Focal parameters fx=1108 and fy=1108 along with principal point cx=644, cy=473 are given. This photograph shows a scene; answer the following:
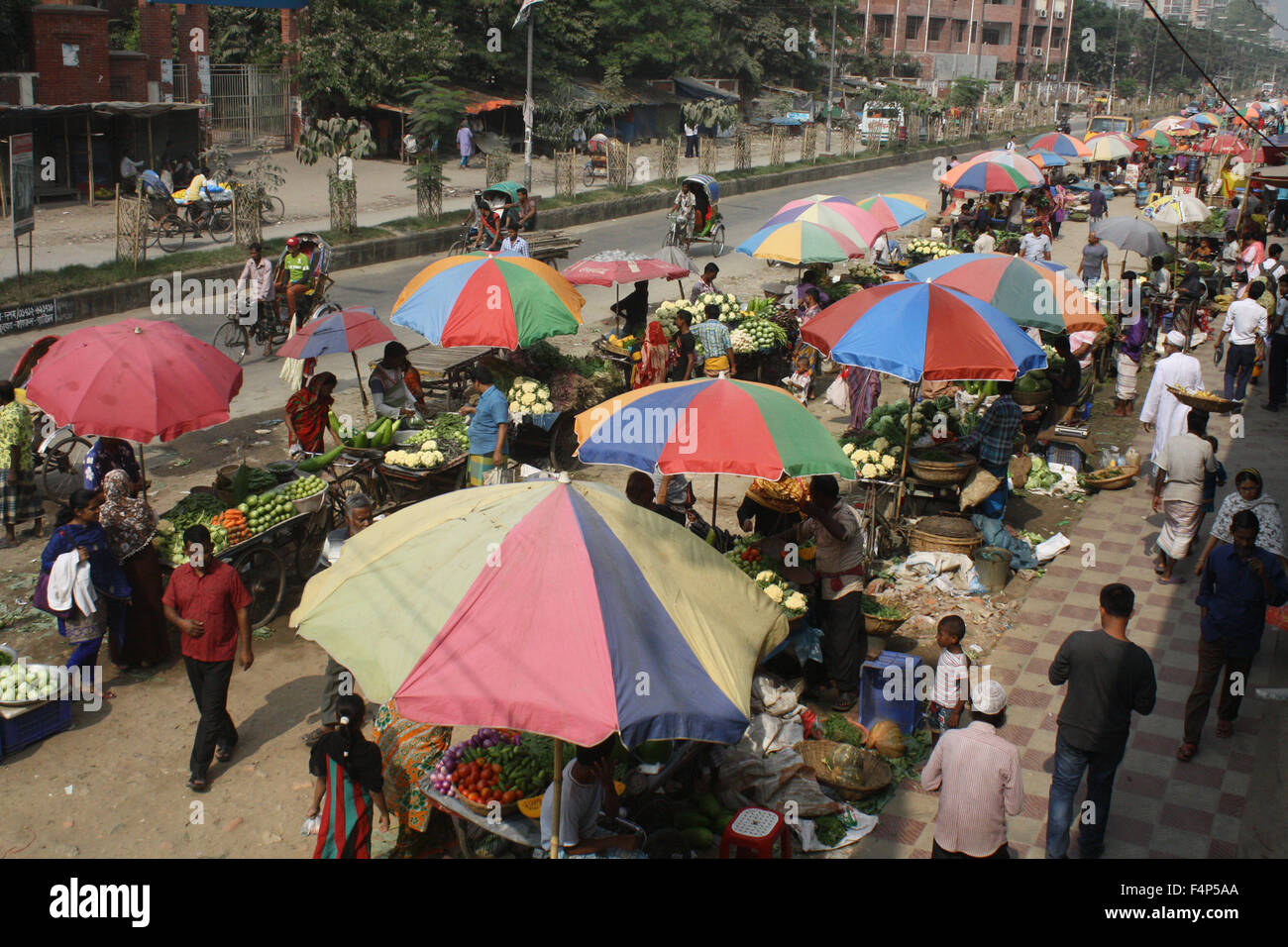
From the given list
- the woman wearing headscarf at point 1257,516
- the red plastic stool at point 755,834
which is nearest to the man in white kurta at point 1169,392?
the woman wearing headscarf at point 1257,516

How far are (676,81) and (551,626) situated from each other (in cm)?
4829

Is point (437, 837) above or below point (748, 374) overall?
below

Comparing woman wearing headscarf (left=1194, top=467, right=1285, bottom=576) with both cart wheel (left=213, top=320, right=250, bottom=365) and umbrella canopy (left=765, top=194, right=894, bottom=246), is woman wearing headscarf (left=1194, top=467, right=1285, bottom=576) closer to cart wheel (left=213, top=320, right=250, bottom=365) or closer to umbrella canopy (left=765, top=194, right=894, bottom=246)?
umbrella canopy (left=765, top=194, right=894, bottom=246)

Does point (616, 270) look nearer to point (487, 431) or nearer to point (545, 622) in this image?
point (487, 431)

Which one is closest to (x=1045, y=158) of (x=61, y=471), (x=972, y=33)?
(x=61, y=471)

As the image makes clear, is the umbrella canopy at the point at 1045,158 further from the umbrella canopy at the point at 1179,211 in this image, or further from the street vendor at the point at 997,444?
the street vendor at the point at 997,444

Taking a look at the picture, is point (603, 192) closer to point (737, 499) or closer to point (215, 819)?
point (737, 499)

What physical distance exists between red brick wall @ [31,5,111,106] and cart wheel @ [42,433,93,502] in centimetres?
1951

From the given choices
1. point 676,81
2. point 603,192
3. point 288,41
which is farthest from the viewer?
point 676,81

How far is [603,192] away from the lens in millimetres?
31312

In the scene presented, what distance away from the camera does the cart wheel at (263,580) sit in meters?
8.75
